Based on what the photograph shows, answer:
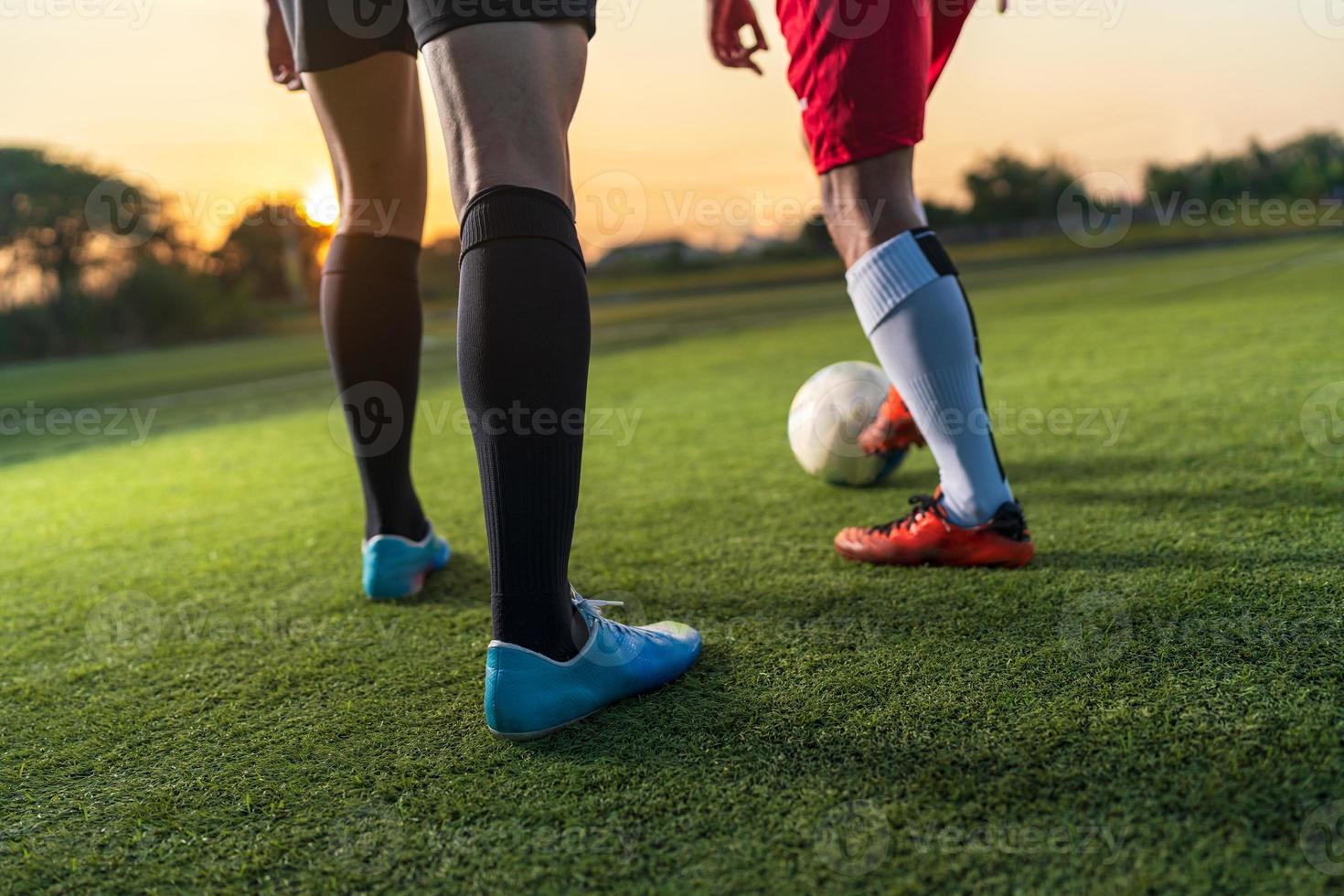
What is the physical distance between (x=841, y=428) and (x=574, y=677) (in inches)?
50.3

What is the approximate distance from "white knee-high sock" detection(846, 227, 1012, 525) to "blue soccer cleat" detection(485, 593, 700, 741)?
0.65 m

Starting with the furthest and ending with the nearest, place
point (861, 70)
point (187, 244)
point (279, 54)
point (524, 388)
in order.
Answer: point (187, 244) < point (279, 54) < point (861, 70) < point (524, 388)

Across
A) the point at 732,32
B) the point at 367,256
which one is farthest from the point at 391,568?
the point at 732,32

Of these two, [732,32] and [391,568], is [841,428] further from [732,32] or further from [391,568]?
[391,568]

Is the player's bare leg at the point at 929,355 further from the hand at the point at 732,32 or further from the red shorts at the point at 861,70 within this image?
the hand at the point at 732,32

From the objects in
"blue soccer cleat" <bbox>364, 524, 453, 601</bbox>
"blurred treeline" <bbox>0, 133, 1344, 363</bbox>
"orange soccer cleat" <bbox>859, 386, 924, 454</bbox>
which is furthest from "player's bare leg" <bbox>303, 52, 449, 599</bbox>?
"blurred treeline" <bbox>0, 133, 1344, 363</bbox>

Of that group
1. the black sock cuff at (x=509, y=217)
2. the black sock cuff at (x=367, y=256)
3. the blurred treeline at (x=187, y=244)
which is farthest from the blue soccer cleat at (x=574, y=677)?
the blurred treeline at (x=187, y=244)

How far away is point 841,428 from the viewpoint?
2.22 meters

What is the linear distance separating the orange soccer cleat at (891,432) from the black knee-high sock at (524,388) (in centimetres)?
121

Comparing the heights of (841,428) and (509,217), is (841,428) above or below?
below

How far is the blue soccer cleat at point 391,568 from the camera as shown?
5.43 feet

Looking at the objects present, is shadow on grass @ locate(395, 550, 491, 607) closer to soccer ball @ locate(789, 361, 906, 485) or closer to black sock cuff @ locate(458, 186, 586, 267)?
black sock cuff @ locate(458, 186, 586, 267)

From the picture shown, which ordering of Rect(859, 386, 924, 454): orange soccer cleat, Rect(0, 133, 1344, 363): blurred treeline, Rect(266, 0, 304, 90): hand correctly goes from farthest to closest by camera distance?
Rect(0, 133, 1344, 363): blurred treeline, Rect(859, 386, 924, 454): orange soccer cleat, Rect(266, 0, 304, 90): hand

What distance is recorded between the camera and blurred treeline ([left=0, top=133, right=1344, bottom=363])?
24.4 meters
